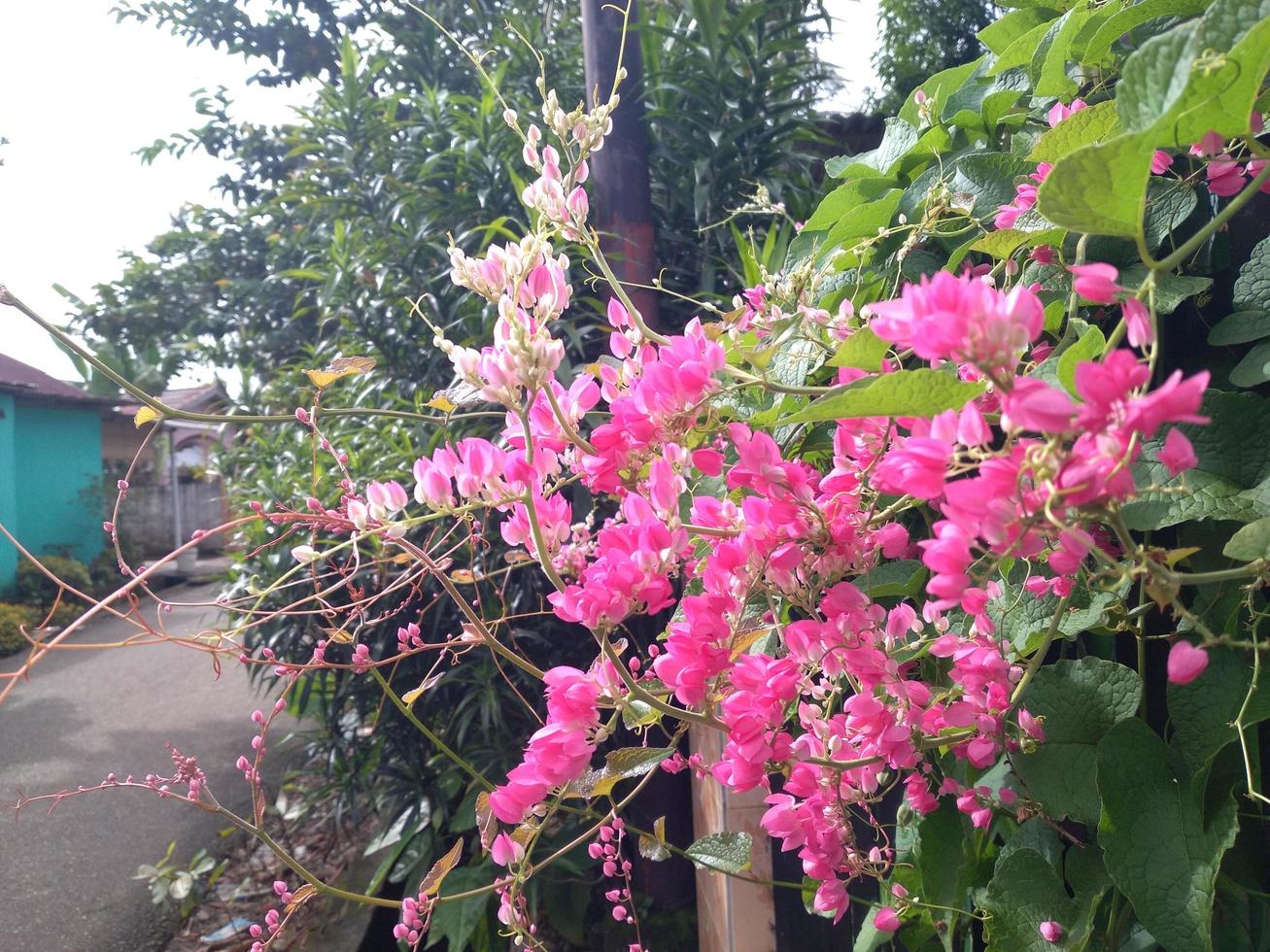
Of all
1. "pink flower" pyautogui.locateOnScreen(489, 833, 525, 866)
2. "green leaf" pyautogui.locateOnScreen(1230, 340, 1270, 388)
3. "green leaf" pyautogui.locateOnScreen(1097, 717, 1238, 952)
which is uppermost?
"green leaf" pyautogui.locateOnScreen(1230, 340, 1270, 388)

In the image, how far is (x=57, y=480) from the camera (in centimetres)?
1077

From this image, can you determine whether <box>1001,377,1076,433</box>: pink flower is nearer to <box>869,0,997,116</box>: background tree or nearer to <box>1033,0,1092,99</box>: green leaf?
<box>1033,0,1092,99</box>: green leaf

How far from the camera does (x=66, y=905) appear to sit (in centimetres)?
303

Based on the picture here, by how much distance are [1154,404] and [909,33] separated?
6773 millimetres

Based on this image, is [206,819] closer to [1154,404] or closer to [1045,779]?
[1045,779]

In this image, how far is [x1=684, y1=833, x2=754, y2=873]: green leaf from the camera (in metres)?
0.75

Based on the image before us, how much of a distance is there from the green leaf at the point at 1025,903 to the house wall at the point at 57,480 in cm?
1193

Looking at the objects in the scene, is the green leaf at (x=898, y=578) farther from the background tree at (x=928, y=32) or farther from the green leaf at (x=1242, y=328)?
the background tree at (x=928, y=32)

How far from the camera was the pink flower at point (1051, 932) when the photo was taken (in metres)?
0.55

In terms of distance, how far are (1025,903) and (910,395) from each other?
1.42 feet

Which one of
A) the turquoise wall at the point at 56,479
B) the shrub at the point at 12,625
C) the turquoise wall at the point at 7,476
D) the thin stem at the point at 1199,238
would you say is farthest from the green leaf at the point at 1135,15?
the turquoise wall at the point at 56,479

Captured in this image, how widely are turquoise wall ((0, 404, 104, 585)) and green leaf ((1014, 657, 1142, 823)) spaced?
1187cm

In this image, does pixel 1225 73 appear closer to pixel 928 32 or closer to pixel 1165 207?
pixel 1165 207

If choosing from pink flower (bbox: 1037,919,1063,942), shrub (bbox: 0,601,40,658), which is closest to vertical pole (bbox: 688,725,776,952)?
pink flower (bbox: 1037,919,1063,942)
